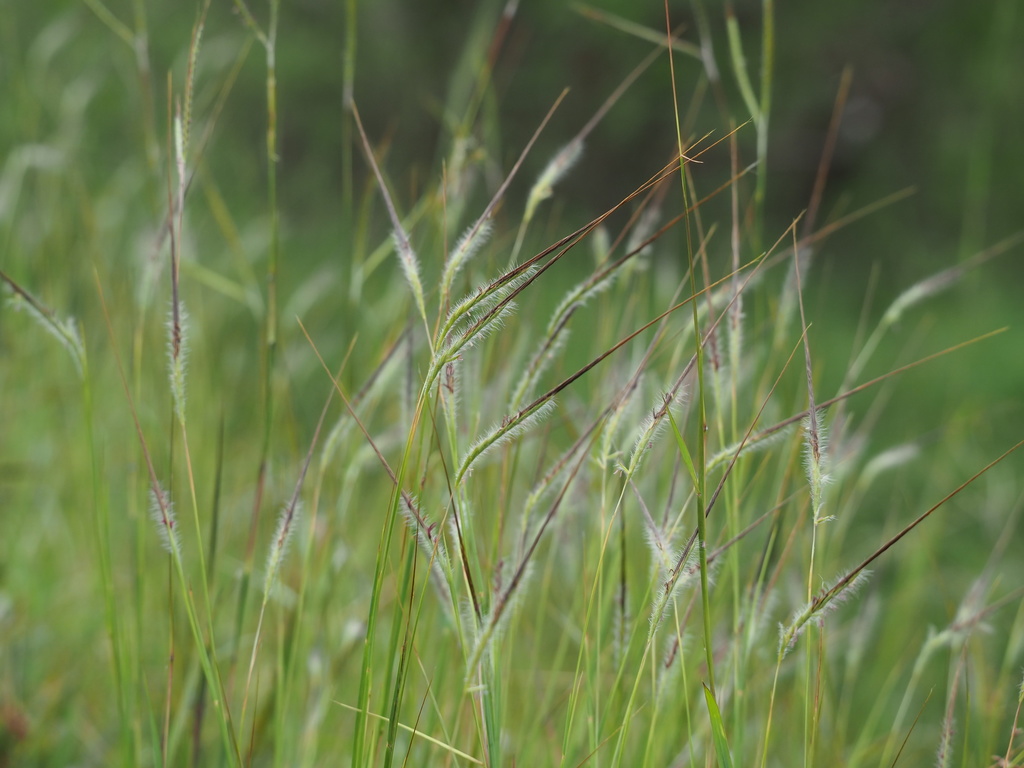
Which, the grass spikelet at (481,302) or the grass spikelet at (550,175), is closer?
the grass spikelet at (481,302)

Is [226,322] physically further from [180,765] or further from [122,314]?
[180,765]

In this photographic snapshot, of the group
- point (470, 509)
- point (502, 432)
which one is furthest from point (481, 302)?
point (470, 509)

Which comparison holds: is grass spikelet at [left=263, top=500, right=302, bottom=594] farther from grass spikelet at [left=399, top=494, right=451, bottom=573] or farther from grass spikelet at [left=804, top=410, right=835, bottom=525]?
grass spikelet at [left=804, top=410, right=835, bottom=525]

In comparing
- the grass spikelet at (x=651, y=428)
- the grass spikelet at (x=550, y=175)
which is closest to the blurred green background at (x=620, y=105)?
Answer: the grass spikelet at (x=550, y=175)

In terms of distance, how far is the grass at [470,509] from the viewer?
676 millimetres

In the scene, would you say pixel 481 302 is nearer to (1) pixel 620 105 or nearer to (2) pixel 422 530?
(2) pixel 422 530

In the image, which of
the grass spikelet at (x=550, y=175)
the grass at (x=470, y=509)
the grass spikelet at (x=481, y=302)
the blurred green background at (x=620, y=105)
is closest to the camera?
the grass spikelet at (x=481, y=302)

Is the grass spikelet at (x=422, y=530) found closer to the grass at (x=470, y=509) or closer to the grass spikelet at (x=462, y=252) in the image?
the grass at (x=470, y=509)

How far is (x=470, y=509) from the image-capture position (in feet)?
2.39

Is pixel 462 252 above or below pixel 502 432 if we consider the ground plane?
above

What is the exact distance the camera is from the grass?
68 centimetres

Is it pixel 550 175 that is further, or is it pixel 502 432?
pixel 550 175

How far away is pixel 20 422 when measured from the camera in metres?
1.91

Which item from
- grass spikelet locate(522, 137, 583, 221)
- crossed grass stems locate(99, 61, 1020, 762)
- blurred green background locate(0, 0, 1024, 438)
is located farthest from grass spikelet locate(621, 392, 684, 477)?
blurred green background locate(0, 0, 1024, 438)
